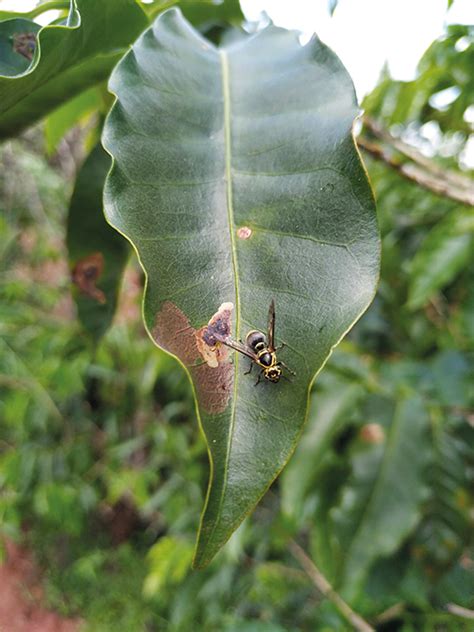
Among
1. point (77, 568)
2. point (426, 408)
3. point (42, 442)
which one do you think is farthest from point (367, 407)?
point (77, 568)

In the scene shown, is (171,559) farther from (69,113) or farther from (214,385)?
(214,385)

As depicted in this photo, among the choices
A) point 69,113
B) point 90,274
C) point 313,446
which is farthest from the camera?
point 313,446

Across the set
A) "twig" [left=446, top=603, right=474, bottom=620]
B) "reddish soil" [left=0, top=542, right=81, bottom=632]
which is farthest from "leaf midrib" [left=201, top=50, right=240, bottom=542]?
"reddish soil" [left=0, top=542, right=81, bottom=632]

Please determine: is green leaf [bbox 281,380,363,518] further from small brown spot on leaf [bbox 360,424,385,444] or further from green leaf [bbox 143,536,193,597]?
green leaf [bbox 143,536,193,597]

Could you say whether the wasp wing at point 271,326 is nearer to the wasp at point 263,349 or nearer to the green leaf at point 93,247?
the wasp at point 263,349

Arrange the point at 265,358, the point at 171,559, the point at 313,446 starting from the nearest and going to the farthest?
the point at 265,358, the point at 313,446, the point at 171,559

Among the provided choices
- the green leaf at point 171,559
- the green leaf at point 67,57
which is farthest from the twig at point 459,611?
the green leaf at point 171,559

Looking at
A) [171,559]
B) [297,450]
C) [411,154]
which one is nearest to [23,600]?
[171,559]
